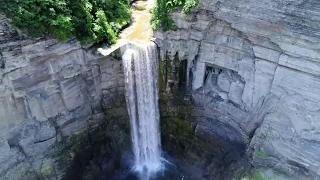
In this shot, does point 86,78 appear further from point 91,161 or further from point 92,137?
point 91,161

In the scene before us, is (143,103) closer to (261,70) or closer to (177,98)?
(177,98)

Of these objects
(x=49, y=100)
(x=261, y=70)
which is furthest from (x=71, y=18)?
(x=261, y=70)

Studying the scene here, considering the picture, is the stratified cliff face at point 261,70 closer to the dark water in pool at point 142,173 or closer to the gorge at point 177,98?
the gorge at point 177,98

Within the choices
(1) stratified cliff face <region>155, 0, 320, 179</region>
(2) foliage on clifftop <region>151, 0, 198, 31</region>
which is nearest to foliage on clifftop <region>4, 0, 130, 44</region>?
(2) foliage on clifftop <region>151, 0, 198, 31</region>

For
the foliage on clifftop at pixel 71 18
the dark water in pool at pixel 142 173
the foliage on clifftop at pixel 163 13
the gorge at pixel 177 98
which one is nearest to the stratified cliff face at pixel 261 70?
the gorge at pixel 177 98

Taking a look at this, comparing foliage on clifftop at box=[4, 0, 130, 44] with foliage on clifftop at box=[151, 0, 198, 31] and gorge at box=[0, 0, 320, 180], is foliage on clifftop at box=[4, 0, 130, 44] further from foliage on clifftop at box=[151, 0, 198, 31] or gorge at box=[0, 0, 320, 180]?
foliage on clifftop at box=[151, 0, 198, 31]

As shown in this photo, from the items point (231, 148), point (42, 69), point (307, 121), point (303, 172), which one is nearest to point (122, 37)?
point (42, 69)

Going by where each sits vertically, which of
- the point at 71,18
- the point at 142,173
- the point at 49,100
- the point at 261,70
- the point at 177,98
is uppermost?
the point at 71,18
